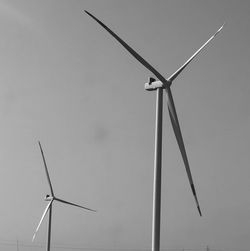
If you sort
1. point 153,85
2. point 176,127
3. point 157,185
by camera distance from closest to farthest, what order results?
1. point 157,185
2. point 153,85
3. point 176,127

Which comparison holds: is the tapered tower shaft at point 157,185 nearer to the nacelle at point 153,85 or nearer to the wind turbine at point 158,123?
the wind turbine at point 158,123

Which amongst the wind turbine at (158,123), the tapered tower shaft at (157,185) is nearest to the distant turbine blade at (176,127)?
the wind turbine at (158,123)

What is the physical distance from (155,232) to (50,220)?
45.0m

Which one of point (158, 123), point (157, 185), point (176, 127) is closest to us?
point (157, 185)

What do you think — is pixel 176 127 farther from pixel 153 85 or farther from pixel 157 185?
pixel 157 185

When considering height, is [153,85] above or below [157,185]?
above

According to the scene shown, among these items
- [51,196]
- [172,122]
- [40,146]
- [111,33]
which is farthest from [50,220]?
[111,33]

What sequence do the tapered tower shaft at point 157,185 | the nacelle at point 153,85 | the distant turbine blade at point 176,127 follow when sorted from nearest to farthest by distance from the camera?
the tapered tower shaft at point 157,185 < the distant turbine blade at point 176,127 < the nacelle at point 153,85

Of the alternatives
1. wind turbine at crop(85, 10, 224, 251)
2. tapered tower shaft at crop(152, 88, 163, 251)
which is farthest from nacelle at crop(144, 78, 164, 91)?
tapered tower shaft at crop(152, 88, 163, 251)

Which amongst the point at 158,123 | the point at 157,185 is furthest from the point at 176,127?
the point at 157,185

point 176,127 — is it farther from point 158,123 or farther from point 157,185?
point 157,185

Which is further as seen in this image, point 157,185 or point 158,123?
point 158,123

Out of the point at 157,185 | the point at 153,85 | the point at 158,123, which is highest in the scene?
the point at 153,85

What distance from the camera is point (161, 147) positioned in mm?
38188
